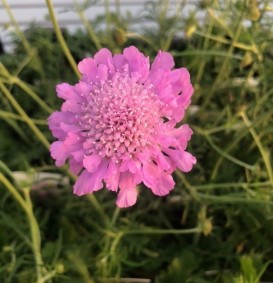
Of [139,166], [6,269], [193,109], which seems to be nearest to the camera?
[139,166]

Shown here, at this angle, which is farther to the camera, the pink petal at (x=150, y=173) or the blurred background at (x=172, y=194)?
the blurred background at (x=172, y=194)

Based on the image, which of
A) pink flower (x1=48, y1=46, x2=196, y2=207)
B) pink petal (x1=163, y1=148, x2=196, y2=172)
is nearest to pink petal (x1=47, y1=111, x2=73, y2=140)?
pink flower (x1=48, y1=46, x2=196, y2=207)

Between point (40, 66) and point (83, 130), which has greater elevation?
point (83, 130)

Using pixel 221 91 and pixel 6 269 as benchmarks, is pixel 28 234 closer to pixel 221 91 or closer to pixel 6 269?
pixel 6 269

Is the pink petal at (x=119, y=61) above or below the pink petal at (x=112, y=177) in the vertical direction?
above

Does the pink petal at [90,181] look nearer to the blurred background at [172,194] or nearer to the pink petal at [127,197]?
the pink petal at [127,197]

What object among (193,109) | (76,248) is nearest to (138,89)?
(76,248)

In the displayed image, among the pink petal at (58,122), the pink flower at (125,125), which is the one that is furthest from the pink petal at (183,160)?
the pink petal at (58,122)
